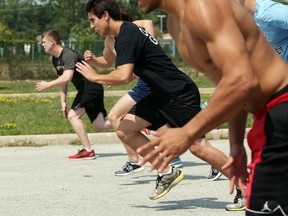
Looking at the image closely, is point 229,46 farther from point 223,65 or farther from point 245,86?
point 245,86

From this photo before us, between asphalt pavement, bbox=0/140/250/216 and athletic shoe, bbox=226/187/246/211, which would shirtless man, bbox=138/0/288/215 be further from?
asphalt pavement, bbox=0/140/250/216

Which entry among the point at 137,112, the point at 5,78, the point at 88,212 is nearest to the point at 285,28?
the point at 137,112

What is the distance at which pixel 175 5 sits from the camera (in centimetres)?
387

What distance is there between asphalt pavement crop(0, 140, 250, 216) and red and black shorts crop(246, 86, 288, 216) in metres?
2.97

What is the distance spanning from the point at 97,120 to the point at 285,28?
4698mm

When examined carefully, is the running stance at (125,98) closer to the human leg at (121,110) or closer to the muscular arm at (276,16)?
the human leg at (121,110)

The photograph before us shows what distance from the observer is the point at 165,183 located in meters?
7.39

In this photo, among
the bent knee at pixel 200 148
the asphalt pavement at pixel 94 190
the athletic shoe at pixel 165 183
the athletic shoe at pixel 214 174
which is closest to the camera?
the bent knee at pixel 200 148

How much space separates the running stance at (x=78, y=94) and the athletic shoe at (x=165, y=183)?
3710mm

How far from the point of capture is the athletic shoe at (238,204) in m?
6.86

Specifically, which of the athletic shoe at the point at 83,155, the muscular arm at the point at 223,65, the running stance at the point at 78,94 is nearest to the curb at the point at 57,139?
the running stance at the point at 78,94

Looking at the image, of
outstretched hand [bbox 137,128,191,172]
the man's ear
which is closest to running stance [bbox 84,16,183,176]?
the man's ear

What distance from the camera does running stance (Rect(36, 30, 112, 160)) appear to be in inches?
437

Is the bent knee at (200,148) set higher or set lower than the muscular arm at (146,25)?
higher
